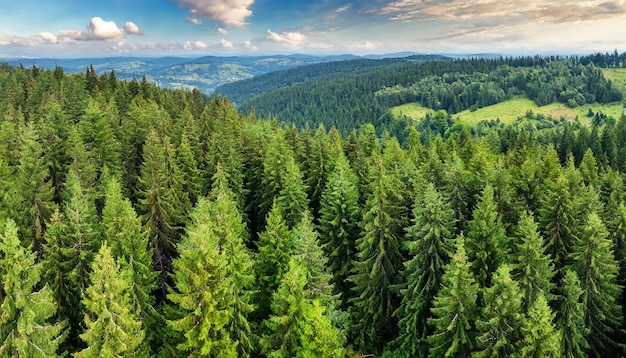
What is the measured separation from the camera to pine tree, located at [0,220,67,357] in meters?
24.0

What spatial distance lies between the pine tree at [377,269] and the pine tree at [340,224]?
1.97 meters

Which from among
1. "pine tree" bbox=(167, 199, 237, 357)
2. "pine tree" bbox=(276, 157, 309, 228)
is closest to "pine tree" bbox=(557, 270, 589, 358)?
"pine tree" bbox=(276, 157, 309, 228)

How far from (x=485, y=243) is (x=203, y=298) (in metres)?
22.4

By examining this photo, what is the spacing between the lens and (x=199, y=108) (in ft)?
337

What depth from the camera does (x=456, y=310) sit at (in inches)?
1158

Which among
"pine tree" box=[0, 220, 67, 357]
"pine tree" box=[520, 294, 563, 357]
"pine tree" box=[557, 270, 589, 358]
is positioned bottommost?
"pine tree" box=[557, 270, 589, 358]

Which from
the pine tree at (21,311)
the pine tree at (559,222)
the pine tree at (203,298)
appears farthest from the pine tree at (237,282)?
the pine tree at (559,222)

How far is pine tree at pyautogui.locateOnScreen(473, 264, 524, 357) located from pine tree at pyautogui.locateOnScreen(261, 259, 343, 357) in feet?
32.5

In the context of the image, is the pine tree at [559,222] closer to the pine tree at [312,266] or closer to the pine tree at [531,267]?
the pine tree at [531,267]

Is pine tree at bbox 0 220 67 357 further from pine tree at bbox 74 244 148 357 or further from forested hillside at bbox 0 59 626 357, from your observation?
pine tree at bbox 74 244 148 357

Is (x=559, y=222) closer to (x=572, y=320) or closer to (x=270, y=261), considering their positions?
(x=572, y=320)

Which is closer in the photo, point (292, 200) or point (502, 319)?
point (502, 319)

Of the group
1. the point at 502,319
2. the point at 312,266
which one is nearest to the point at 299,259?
the point at 312,266

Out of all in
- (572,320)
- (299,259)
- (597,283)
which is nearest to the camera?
(299,259)
